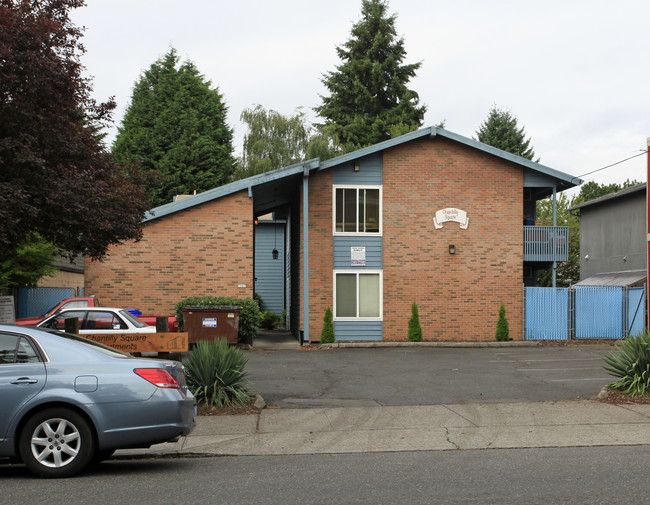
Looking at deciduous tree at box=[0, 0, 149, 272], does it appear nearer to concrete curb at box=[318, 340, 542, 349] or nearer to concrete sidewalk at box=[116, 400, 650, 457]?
concrete sidewalk at box=[116, 400, 650, 457]

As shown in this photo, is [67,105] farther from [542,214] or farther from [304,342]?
[542,214]

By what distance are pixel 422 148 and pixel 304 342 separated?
7.57 metres

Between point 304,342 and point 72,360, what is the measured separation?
56.6 feet

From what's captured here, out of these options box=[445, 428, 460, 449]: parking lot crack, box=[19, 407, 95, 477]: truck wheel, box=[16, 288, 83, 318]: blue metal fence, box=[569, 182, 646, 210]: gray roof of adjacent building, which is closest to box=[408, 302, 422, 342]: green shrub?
box=[16, 288, 83, 318]: blue metal fence

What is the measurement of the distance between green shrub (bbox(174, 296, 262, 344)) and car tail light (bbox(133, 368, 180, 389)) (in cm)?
1433

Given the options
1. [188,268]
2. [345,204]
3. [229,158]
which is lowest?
[188,268]

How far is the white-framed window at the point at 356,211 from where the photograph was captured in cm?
2480

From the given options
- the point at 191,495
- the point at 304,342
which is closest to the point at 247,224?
the point at 304,342

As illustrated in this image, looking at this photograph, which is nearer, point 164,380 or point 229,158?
point 164,380

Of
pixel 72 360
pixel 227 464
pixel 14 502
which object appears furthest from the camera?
pixel 227 464

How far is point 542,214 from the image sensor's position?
196ft

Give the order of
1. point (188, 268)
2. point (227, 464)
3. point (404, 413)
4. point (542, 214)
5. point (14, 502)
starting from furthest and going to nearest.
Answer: point (542, 214), point (188, 268), point (404, 413), point (227, 464), point (14, 502)

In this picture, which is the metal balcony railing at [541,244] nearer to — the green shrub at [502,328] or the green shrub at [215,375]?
the green shrub at [502,328]

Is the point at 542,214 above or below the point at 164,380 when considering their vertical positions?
above
